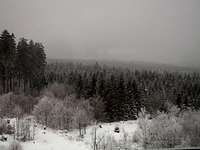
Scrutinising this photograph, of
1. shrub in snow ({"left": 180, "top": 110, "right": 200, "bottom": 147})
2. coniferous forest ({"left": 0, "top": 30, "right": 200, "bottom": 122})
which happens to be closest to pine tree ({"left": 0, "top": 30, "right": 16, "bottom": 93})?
coniferous forest ({"left": 0, "top": 30, "right": 200, "bottom": 122})

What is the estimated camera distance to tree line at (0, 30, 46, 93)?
124ft

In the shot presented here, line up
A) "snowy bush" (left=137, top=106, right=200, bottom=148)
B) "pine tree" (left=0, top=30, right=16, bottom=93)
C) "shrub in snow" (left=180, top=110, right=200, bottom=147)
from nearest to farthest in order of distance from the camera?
"shrub in snow" (left=180, top=110, right=200, bottom=147)
"snowy bush" (left=137, top=106, right=200, bottom=148)
"pine tree" (left=0, top=30, right=16, bottom=93)

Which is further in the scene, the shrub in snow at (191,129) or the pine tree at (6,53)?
the pine tree at (6,53)

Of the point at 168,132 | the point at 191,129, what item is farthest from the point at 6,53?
the point at 191,129

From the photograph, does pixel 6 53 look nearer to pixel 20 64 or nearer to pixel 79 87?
pixel 20 64

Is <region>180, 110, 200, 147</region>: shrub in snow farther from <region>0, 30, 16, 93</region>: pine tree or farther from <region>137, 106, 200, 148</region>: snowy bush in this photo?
<region>0, 30, 16, 93</region>: pine tree

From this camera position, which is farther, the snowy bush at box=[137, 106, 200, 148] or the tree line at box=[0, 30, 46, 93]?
the tree line at box=[0, 30, 46, 93]

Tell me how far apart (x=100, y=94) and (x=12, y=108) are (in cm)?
1611

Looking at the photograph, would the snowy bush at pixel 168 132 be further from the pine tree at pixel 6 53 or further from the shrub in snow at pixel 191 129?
the pine tree at pixel 6 53

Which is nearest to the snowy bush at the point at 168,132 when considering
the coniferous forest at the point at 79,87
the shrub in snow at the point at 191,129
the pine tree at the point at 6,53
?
the shrub in snow at the point at 191,129

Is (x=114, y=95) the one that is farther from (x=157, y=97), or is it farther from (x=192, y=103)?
(x=192, y=103)

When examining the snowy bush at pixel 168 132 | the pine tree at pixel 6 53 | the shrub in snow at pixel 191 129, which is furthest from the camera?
the pine tree at pixel 6 53

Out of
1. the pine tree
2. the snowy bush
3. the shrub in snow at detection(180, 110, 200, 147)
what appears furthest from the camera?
the pine tree

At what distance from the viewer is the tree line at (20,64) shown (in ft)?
124
